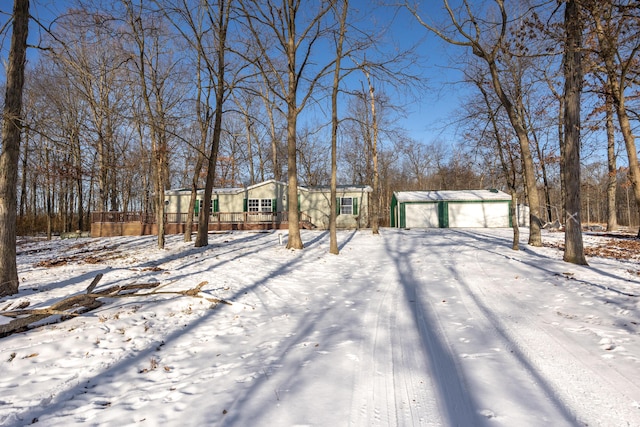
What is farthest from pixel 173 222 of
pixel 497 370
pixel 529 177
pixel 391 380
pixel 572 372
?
pixel 572 372

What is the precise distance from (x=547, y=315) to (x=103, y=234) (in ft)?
74.6

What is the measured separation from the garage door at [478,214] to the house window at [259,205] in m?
12.9

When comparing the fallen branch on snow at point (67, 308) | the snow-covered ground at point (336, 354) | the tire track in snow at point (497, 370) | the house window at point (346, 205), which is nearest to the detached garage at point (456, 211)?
the house window at point (346, 205)

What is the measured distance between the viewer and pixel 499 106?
12688mm

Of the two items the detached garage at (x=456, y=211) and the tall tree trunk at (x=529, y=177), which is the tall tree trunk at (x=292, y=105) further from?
the detached garage at (x=456, y=211)

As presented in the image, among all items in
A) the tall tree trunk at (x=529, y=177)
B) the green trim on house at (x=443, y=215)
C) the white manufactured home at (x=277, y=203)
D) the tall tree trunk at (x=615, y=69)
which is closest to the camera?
the tall tree trunk at (x=615, y=69)

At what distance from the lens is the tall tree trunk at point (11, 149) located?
230 inches

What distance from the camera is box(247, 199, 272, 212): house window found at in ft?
77.7

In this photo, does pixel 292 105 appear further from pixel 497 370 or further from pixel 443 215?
pixel 443 215

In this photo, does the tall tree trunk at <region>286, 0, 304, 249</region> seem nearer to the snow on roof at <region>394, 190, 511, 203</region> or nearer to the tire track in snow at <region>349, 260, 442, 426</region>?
the tire track in snow at <region>349, 260, 442, 426</region>

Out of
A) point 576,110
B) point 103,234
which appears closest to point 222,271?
point 576,110

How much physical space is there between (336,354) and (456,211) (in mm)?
23509

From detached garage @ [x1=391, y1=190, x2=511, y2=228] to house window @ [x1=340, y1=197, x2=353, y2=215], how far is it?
4294 millimetres

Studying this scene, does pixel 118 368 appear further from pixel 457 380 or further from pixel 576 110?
pixel 576 110
